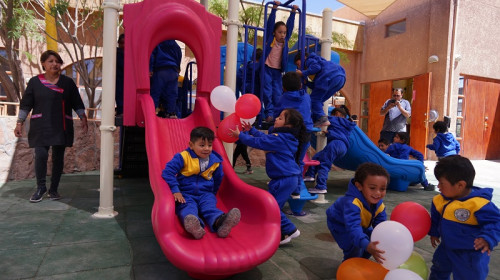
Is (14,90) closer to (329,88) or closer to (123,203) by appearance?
(123,203)

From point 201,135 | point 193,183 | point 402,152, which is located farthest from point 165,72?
point 402,152

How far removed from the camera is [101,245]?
9.53 ft

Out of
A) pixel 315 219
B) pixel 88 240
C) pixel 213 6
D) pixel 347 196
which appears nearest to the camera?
pixel 347 196

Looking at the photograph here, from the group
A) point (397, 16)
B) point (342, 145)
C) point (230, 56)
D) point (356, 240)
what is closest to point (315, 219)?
point (342, 145)

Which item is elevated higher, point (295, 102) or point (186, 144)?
point (295, 102)

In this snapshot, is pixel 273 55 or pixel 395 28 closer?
pixel 273 55

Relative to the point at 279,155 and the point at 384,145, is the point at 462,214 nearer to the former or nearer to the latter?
the point at 279,155

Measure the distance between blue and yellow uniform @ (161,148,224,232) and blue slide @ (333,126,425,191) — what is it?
3.16 m

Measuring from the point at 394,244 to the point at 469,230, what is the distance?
452mm

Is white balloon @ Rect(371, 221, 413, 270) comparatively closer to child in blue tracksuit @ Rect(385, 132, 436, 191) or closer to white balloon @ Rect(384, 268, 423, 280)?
white balloon @ Rect(384, 268, 423, 280)

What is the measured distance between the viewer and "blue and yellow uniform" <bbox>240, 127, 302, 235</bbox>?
318cm

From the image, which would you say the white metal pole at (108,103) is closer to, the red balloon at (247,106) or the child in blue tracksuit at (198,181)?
the child in blue tracksuit at (198,181)

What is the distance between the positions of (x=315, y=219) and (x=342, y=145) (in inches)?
55.2

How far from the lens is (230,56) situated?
13.5 ft
